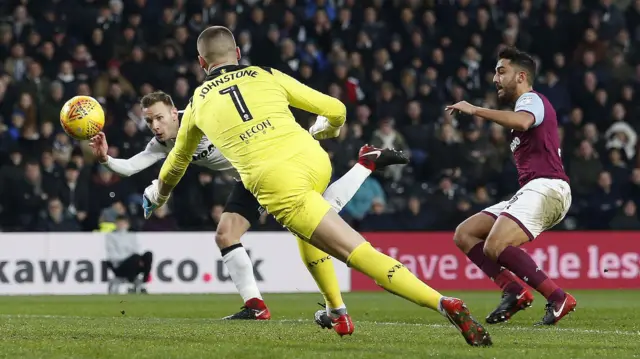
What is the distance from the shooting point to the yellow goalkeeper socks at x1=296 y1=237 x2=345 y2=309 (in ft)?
27.1

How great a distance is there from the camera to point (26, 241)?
16.9 metres

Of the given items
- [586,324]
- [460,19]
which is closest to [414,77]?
[460,19]

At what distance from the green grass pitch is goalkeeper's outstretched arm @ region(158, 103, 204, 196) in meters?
1.09

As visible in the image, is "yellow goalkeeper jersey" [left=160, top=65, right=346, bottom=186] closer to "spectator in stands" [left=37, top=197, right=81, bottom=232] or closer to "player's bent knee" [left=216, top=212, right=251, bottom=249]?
"player's bent knee" [left=216, top=212, right=251, bottom=249]

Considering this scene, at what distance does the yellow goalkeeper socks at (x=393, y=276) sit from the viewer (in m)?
6.93

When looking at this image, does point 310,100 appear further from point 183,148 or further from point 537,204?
point 537,204

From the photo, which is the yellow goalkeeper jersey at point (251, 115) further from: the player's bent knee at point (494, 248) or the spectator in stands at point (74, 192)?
the spectator in stands at point (74, 192)

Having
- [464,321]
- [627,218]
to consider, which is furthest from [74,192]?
[464,321]

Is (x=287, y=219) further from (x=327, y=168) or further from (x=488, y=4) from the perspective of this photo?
(x=488, y=4)

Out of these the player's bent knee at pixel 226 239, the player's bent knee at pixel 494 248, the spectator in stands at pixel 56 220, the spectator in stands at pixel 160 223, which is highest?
the player's bent knee at pixel 226 239

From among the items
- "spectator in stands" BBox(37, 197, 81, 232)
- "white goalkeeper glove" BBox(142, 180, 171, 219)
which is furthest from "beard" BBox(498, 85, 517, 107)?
"spectator in stands" BBox(37, 197, 81, 232)

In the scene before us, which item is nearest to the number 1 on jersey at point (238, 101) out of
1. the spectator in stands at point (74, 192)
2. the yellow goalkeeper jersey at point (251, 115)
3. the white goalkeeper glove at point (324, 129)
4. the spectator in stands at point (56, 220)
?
the yellow goalkeeper jersey at point (251, 115)

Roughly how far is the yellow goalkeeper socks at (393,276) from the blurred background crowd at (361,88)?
35.1 ft

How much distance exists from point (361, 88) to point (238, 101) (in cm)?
1272
